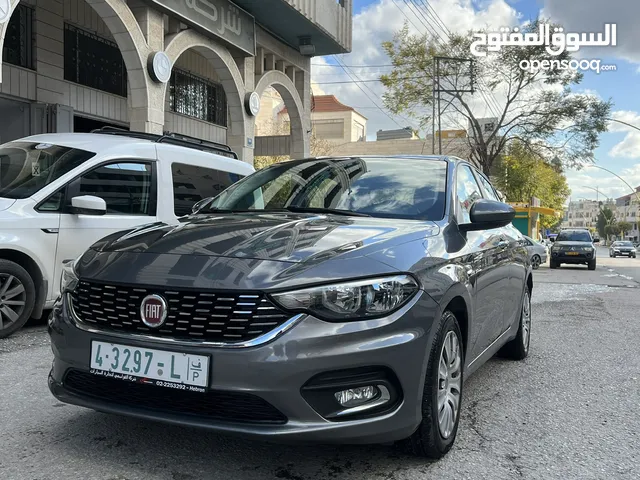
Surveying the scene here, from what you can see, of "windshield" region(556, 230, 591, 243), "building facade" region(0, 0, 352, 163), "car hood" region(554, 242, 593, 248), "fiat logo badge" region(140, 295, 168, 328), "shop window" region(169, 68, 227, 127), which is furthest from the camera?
"windshield" region(556, 230, 591, 243)

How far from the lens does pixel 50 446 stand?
9.18ft

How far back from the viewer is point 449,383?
289 centimetres

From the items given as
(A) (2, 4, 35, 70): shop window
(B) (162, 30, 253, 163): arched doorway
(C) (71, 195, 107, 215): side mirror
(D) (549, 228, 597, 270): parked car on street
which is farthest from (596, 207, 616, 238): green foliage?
(C) (71, 195, 107, 215): side mirror

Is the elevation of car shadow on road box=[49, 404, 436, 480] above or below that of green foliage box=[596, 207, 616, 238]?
below

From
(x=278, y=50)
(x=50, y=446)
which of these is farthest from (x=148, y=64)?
(x=50, y=446)

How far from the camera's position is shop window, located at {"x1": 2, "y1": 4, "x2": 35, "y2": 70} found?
497 inches

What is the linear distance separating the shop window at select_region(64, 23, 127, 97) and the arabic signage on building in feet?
9.39

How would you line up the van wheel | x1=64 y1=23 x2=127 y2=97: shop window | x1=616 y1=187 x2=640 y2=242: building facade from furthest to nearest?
x1=616 y1=187 x2=640 y2=242: building facade, x1=64 y1=23 x2=127 y2=97: shop window, the van wheel

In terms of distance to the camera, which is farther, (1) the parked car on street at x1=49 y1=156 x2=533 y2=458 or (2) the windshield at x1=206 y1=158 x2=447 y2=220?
(2) the windshield at x1=206 y1=158 x2=447 y2=220

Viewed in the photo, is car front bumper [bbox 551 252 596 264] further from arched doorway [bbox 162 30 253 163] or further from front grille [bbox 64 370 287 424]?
front grille [bbox 64 370 287 424]

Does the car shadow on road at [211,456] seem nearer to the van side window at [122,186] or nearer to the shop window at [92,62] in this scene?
the van side window at [122,186]

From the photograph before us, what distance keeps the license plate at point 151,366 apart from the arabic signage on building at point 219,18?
444 inches

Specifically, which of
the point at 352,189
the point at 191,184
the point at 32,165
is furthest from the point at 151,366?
the point at 191,184

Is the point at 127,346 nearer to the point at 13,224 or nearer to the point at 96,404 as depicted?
the point at 96,404
